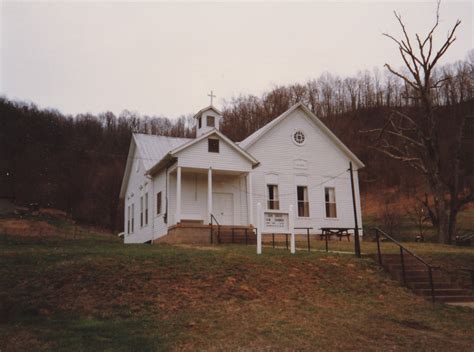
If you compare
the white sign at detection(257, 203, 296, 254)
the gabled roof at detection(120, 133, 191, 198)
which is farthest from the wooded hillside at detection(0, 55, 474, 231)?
the white sign at detection(257, 203, 296, 254)

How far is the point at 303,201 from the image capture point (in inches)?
1084

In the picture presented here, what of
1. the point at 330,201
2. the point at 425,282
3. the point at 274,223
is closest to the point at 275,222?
the point at 274,223

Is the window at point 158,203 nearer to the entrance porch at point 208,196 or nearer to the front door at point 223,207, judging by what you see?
the entrance porch at point 208,196

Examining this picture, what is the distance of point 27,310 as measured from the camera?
9344 mm

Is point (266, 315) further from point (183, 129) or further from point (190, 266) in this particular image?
point (183, 129)

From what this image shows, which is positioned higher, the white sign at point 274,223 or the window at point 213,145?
the window at point 213,145

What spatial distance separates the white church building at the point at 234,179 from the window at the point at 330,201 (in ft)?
0.19

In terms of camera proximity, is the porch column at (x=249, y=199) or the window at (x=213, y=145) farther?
the porch column at (x=249, y=199)

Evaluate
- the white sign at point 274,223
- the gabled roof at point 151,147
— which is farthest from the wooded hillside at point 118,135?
the white sign at point 274,223

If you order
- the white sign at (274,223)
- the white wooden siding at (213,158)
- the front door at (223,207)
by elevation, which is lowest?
the white sign at (274,223)

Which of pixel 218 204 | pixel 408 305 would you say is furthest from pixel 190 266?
pixel 218 204

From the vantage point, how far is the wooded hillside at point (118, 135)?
54.7 meters

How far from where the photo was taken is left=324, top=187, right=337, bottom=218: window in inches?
1105

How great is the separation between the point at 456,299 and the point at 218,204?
13827 mm
